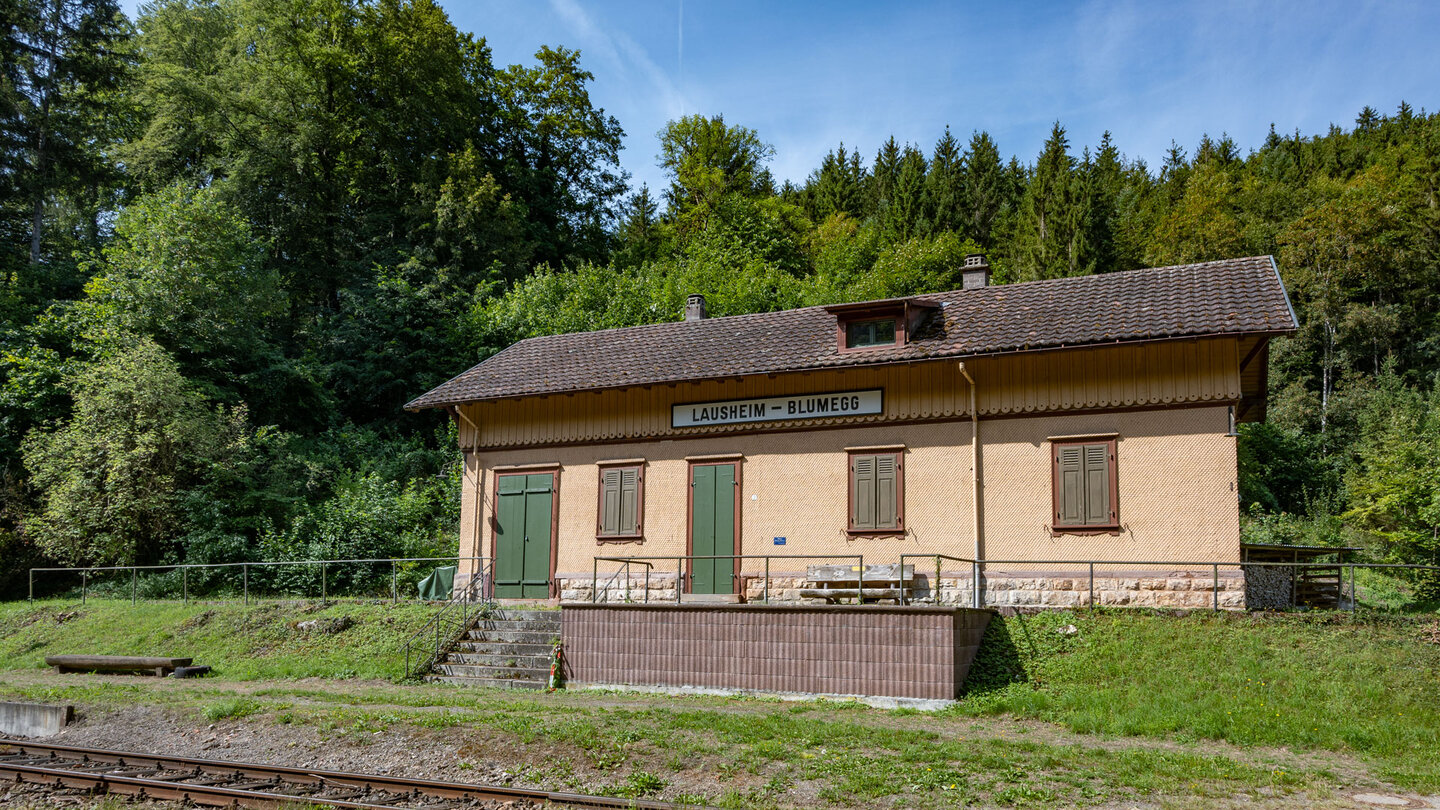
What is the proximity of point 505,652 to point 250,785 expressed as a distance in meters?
7.37

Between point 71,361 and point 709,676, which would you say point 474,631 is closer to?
point 709,676

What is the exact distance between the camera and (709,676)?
15938 millimetres

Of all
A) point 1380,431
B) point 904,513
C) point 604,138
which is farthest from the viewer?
point 604,138

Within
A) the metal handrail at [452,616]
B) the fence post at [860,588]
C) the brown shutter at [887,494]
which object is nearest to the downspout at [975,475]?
the brown shutter at [887,494]

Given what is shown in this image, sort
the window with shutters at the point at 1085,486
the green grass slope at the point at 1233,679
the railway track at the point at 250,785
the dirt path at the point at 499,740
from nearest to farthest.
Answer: the railway track at the point at 250,785
the dirt path at the point at 499,740
the green grass slope at the point at 1233,679
the window with shutters at the point at 1085,486

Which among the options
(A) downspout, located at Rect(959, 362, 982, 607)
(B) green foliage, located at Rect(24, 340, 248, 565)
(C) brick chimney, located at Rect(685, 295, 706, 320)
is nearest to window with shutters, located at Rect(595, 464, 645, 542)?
(C) brick chimney, located at Rect(685, 295, 706, 320)

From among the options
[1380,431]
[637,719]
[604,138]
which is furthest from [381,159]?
[1380,431]

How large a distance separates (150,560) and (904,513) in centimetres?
2061

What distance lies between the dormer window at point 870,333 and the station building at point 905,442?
4 centimetres

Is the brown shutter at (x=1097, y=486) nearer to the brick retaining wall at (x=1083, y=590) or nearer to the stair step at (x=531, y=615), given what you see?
the brick retaining wall at (x=1083, y=590)

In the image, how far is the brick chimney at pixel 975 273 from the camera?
21844mm

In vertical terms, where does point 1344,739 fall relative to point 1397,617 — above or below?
below

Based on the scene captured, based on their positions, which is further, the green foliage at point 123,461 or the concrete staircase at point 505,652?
the green foliage at point 123,461

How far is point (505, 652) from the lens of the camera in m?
18.1
